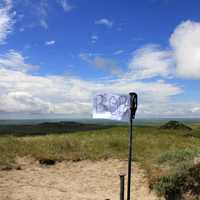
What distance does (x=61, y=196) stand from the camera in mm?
14586

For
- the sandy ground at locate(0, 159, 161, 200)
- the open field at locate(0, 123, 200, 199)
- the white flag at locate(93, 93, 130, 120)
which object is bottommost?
the sandy ground at locate(0, 159, 161, 200)

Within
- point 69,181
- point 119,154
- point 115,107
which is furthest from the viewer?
point 119,154

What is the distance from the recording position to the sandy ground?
583 inches

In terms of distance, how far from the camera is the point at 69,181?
17.2 meters

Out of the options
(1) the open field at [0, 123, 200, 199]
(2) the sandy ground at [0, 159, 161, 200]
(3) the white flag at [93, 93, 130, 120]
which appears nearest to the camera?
(3) the white flag at [93, 93, 130, 120]

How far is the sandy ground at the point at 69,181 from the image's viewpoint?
14.8 meters

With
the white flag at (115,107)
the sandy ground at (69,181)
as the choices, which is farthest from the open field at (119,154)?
the white flag at (115,107)

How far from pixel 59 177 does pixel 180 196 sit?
19.9ft

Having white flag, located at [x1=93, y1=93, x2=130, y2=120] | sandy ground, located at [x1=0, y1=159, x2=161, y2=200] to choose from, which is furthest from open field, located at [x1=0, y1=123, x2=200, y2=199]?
white flag, located at [x1=93, y1=93, x2=130, y2=120]

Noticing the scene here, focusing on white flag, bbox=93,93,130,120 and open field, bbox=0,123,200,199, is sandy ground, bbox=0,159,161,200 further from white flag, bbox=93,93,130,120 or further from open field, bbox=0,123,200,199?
white flag, bbox=93,93,130,120

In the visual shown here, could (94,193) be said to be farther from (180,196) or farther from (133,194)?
(180,196)

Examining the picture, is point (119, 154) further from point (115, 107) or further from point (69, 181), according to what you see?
point (115, 107)

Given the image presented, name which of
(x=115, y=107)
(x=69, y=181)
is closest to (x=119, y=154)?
(x=69, y=181)

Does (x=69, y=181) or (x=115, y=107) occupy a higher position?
(x=115, y=107)
